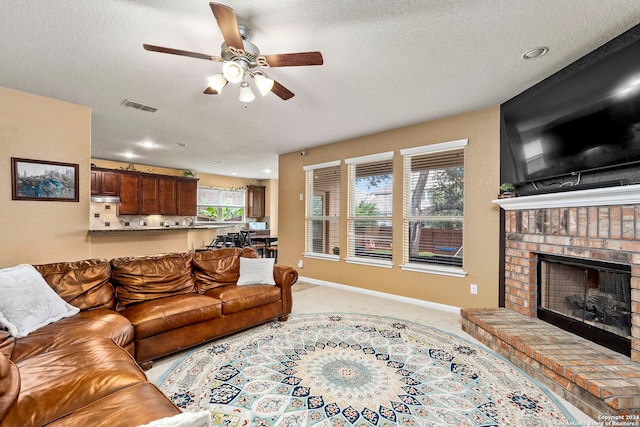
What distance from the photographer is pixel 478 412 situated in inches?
72.4

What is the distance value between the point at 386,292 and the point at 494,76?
3.12 m

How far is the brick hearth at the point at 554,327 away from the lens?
188 cm

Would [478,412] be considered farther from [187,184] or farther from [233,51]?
[187,184]

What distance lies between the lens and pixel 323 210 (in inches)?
215

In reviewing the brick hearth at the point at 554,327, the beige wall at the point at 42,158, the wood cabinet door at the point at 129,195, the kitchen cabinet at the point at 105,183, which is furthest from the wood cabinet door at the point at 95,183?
the brick hearth at the point at 554,327

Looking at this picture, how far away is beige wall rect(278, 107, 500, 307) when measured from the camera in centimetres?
352

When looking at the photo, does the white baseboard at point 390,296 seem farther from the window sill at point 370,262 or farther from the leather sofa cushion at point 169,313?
the leather sofa cushion at point 169,313

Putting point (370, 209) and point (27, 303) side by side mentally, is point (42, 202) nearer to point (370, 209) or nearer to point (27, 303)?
point (27, 303)

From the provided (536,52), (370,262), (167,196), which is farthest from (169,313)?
(167,196)

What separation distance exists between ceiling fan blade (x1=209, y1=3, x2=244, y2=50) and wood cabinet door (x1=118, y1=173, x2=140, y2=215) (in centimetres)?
613

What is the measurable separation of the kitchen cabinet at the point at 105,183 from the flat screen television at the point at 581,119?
748 centimetres

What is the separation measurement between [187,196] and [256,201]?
2.78 m

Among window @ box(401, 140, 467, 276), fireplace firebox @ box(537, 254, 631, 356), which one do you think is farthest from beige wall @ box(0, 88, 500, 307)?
fireplace firebox @ box(537, 254, 631, 356)

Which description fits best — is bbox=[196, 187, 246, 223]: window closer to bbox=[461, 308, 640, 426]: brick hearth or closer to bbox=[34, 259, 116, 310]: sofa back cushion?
bbox=[34, 259, 116, 310]: sofa back cushion
